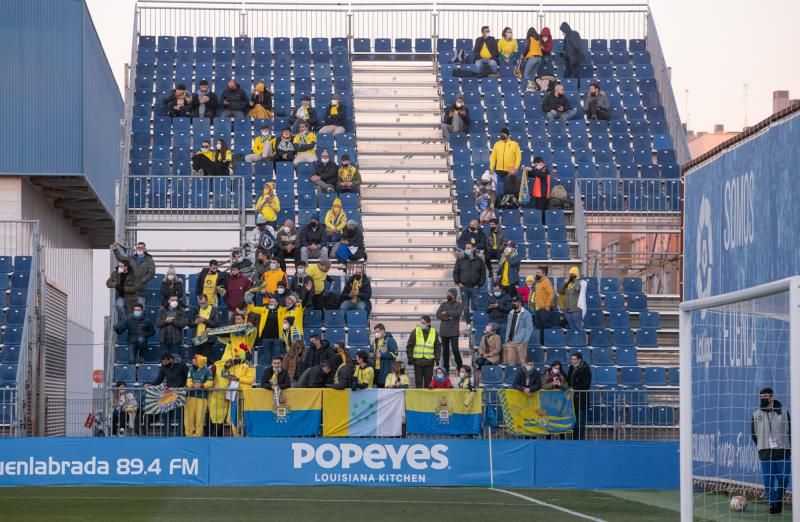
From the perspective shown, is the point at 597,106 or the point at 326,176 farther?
the point at 597,106

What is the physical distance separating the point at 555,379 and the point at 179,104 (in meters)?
15.2

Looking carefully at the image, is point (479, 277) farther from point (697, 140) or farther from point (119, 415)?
point (697, 140)

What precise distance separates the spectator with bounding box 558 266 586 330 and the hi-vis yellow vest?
3.85 metres

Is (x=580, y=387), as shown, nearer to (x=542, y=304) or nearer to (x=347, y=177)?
(x=542, y=304)

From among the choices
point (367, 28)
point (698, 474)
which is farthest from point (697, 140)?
point (698, 474)

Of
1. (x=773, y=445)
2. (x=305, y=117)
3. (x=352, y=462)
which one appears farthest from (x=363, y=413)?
(x=305, y=117)

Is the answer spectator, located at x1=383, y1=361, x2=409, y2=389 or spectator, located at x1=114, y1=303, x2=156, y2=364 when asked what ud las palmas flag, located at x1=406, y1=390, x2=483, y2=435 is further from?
spectator, located at x1=114, y1=303, x2=156, y2=364

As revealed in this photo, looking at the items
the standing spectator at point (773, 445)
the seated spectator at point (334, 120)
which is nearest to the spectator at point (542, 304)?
the seated spectator at point (334, 120)

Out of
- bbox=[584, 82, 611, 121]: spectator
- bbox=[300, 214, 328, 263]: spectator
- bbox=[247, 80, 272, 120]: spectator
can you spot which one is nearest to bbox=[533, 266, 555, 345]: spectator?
bbox=[300, 214, 328, 263]: spectator

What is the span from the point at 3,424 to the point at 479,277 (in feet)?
33.3

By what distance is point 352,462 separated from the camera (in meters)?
25.6

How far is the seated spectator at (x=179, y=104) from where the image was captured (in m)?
37.9

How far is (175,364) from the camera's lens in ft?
89.8

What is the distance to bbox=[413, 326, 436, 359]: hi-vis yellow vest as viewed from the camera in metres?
28.2
